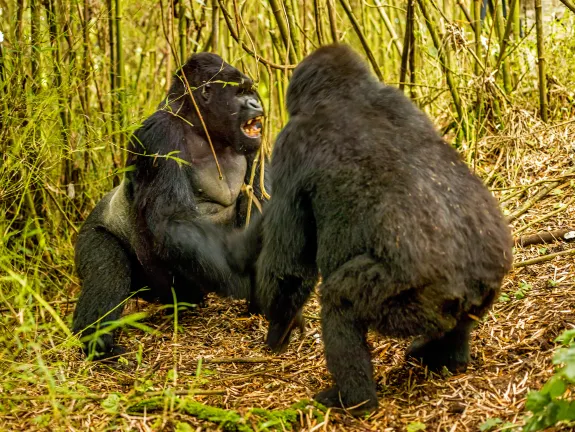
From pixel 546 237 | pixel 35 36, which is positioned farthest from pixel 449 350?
pixel 35 36

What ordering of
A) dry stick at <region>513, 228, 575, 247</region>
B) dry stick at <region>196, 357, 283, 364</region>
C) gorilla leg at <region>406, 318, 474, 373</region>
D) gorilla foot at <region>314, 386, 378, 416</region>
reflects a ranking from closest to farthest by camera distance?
gorilla foot at <region>314, 386, 378, 416</region>
gorilla leg at <region>406, 318, 474, 373</region>
dry stick at <region>196, 357, 283, 364</region>
dry stick at <region>513, 228, 575, 247</region>

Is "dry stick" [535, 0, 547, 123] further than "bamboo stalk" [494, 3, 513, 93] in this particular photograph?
No

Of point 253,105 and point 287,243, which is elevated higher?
point 253,105

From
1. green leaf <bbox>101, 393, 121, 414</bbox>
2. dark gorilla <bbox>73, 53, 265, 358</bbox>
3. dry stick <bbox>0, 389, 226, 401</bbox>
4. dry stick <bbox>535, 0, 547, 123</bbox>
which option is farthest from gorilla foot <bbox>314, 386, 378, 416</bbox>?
dry stick <bbox>535, 0, 547, 123</bbox>

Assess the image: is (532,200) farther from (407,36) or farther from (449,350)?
(449,350)

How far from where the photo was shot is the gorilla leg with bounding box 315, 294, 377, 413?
8.54ft

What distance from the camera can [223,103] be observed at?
13.3ft

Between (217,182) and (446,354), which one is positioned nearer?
(446,354)

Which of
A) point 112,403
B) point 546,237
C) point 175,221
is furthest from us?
point 546,237

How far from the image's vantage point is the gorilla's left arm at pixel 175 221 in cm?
367

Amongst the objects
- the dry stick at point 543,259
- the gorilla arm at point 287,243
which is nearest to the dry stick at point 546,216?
the dry stick at point 543,259

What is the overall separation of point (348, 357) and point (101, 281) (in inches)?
66.0

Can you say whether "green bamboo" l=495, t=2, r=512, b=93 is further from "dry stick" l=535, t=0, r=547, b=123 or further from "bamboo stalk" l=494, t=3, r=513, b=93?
"dry stick" l=535, t=0, r=547, b=123

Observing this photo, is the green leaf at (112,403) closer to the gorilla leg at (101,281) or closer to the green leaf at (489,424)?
the gorilla leg at (101,281)
